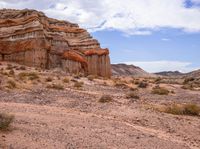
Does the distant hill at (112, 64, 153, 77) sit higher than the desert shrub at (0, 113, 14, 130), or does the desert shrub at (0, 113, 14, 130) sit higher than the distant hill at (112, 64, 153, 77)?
the distant hill at (112, 64, 153, 77)

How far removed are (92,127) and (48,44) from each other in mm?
39201

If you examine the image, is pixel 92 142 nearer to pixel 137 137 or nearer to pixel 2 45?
pixel 137 137

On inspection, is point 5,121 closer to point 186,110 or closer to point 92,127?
point 92,127

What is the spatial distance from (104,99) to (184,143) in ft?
25.8

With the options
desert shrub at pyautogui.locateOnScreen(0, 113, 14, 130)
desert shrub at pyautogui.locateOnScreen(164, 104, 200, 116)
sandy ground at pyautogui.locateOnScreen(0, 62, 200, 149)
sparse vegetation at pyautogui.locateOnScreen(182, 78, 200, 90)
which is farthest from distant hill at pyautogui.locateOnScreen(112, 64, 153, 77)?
desert shrub at pyautogui.locateOnScreen(0, 113, 14, 130)

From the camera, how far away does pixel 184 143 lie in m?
12.7

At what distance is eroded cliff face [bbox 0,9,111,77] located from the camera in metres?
50.4

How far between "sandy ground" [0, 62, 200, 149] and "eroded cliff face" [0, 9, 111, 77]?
31520mm

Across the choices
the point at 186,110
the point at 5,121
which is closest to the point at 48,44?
the point at 186,110

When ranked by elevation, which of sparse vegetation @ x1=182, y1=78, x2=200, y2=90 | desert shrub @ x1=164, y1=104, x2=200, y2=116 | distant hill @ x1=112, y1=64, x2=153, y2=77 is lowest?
desert shrub @ x1=164, y1=104, x2=200, y2=116

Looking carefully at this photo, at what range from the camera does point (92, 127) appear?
12852 millimetres

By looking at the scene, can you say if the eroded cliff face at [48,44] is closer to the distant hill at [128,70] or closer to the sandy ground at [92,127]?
the sandy ground at [92,127]

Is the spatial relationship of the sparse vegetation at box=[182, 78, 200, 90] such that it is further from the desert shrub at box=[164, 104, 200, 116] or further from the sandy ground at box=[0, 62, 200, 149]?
the sandy ground at box=[0, 62, 200, 149]

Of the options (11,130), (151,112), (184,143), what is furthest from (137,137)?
(151,112)
